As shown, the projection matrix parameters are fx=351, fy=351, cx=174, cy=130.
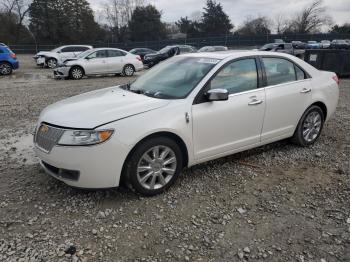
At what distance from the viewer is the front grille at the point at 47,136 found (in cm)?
369

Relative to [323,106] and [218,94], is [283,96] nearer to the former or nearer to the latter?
[323,106]

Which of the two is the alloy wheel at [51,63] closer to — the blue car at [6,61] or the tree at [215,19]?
the blue car at [6,61]

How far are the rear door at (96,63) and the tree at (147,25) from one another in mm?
45130

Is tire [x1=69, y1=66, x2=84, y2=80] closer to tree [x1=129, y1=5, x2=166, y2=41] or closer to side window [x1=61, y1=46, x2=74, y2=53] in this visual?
side window [x1=61, y1=46, x2=74, y2=53]

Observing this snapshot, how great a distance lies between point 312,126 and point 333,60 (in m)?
11.1

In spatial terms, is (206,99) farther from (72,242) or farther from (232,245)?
(72,242)

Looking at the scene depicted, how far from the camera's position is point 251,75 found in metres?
4.74

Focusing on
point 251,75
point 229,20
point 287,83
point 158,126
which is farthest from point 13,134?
point 229,20

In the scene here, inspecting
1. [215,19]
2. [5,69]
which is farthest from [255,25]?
[5,69]

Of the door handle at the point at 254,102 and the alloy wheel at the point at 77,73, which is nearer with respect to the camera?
the door handle at the point at 254,102

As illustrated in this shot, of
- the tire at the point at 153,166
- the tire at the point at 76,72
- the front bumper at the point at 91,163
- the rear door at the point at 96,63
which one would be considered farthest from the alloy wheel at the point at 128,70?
the front bumper at the point at 91,163

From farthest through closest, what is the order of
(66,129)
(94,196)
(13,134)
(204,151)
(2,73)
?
(2,73) < (13,134) < (204,151) < (94,196) < (66,129)

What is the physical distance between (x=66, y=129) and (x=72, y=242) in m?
1.13

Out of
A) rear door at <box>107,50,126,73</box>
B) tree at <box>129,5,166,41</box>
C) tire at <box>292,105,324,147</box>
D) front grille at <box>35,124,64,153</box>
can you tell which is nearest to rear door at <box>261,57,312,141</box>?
tire at <box>292,105,324,147</box>
